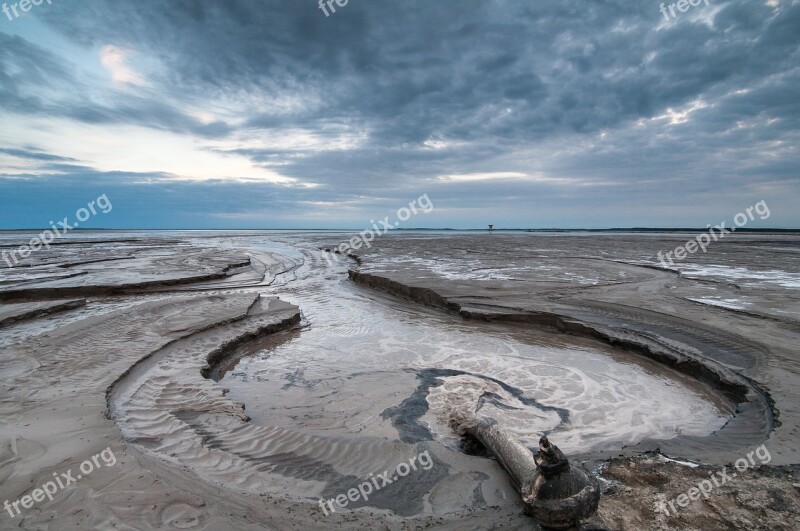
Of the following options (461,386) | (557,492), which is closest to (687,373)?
(461,386)

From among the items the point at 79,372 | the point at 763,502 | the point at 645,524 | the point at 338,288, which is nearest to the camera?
the point at 645,524

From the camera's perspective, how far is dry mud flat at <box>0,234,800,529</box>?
2.83 meters

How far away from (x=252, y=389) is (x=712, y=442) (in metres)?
5.65

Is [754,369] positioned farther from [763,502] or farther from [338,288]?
[338,288]

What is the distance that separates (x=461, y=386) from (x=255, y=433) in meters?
2.87

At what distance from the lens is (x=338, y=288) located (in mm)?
14102

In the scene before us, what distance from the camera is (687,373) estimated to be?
20.2ft

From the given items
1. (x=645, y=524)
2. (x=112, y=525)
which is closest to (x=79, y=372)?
(x=112, y=525)

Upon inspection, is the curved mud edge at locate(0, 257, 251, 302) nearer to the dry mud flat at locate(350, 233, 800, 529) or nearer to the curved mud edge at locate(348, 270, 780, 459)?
the dry mud flat at locate(350, 233, 800, 529)

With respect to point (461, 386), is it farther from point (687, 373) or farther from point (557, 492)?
point (687, 373)

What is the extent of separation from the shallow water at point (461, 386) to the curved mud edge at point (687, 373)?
0.73 feet

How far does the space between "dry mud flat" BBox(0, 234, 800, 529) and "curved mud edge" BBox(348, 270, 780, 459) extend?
28 mm

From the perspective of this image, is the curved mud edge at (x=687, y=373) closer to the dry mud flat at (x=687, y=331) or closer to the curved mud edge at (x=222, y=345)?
the dry mud flat at (x=687, y=331)

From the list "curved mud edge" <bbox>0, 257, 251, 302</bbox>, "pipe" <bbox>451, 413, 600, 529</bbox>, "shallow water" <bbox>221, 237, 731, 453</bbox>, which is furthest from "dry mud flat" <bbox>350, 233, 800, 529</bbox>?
"curved mud edge" <bbox>0, 257, 251, 302</bbox>
